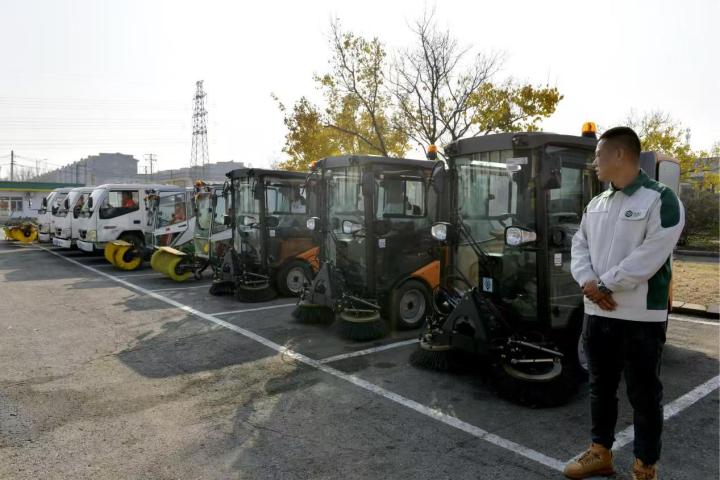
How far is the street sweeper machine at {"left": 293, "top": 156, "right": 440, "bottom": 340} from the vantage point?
6602 millimetres

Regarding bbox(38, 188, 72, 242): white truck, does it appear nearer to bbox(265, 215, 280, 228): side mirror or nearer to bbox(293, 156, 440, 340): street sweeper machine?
bbox(265, 215, 280, 228): side mirror

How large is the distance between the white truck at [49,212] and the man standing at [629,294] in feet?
63.2

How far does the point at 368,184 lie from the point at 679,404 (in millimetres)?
4073

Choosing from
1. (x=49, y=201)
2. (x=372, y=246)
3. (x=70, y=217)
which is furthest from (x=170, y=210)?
(x=372, y=246)

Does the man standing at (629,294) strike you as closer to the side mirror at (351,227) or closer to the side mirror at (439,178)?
the side mirror at (439,178)

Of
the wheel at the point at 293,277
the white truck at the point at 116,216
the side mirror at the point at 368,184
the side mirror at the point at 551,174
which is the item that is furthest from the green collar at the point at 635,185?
the white truck at the point at 116,216

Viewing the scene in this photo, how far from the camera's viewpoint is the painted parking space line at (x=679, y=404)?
3.58 m

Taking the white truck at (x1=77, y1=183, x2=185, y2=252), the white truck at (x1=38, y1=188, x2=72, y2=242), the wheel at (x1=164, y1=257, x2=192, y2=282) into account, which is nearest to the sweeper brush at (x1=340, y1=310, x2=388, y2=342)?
the wheel at (x1=164, y1=257, x2=192, y2=282)

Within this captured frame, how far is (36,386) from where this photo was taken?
186 inches

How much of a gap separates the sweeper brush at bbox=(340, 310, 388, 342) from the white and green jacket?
11.8 ft

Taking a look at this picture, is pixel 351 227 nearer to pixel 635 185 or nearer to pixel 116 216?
pixel 635 185

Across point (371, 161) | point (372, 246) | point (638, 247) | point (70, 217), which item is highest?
point (371, 161)

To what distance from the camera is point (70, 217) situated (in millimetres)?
16172

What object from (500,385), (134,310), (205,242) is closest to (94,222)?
(205,242)
